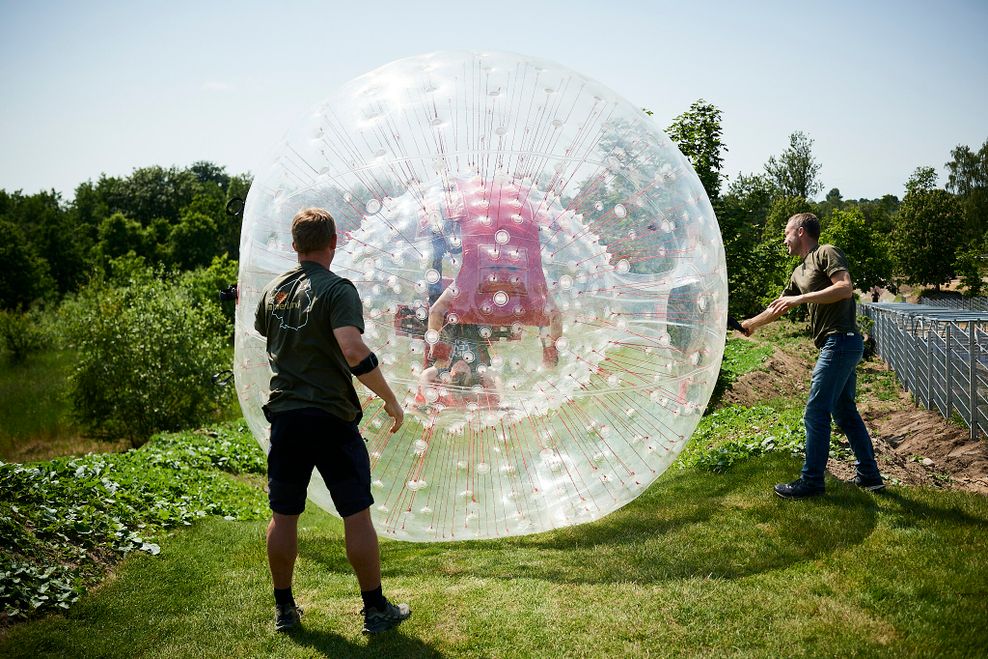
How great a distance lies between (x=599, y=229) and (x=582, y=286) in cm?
34

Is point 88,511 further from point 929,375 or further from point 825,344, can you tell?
point 929,375

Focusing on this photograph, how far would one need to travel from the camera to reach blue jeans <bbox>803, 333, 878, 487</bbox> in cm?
459

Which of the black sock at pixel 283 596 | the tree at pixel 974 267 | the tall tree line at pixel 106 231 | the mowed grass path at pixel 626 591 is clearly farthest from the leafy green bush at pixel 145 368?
the tree at pixel 974 267

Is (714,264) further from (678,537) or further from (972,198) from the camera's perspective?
(972,198)

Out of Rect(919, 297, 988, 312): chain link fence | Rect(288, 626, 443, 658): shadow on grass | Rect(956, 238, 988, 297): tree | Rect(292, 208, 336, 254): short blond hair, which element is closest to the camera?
Rect(288, 626, 443, 658): shadow on grass

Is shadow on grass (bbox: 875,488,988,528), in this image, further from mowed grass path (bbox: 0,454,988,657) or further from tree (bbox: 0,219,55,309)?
tree (bbox: 0,219,55,309)

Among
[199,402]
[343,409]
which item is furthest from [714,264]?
[199,402]

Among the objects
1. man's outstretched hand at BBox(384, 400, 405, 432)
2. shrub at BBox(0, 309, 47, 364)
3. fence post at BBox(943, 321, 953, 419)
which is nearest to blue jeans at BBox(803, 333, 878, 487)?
man's outstretched hand at BBox(384, 400, 405, 432)

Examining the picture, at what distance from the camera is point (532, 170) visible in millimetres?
3805

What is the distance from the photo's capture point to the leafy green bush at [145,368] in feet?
48.7

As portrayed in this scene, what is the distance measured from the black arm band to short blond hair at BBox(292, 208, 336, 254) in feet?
2.01

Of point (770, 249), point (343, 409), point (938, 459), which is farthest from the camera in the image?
point (770, 249)

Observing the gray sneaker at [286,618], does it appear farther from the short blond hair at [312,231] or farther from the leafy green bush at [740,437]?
the leafy green bush at [740,437]

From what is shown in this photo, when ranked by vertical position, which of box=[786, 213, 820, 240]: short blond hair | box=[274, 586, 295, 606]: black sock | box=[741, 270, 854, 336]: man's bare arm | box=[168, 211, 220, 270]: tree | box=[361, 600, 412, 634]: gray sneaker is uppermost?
box=[168, 211, 220, 270]: tree
